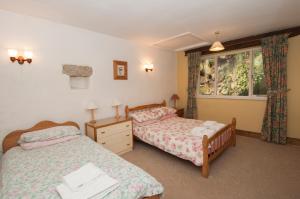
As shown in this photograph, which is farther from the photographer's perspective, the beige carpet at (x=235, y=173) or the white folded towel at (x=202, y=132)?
the white folded towel at (x=202, y=132)

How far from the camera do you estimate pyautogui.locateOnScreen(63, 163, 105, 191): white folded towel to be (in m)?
1.26

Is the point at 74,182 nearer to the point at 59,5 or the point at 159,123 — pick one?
the point at 59,5

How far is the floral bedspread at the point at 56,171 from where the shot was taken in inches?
49.4

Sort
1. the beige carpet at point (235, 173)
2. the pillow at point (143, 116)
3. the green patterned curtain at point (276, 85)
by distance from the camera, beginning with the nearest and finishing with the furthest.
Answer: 1. the beige carpet at point (235, 173)
2. the green patterned curtain at point (276, 85)
3. the pillow at point (143, 116)

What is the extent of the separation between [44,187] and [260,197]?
239cm

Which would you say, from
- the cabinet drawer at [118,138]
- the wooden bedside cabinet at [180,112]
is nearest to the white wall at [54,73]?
the cabinet drawer at [118,138]

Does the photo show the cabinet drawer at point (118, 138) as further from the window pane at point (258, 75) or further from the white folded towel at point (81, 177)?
the window pane at point (258, 75)

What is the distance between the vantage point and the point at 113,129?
3035 mm

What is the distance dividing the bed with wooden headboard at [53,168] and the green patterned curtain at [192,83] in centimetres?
344

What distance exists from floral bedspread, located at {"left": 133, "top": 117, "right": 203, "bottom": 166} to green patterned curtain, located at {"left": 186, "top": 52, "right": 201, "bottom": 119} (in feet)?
4.39

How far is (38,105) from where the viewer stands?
2.53 metres

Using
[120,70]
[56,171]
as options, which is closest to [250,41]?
[120,70]

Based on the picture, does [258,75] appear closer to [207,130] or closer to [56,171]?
[207,130]

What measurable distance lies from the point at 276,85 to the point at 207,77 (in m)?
1.72
